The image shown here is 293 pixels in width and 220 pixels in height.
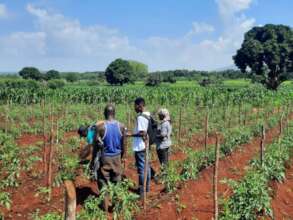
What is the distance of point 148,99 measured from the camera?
33.9 metres

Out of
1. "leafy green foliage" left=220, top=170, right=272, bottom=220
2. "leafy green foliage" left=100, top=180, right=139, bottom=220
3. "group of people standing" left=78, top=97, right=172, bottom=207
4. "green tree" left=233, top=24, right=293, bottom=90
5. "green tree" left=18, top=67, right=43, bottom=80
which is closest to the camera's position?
"leafy green foliage" left=100, top=180, right=139, bottom=220

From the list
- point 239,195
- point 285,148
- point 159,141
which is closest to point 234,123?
point 285,148

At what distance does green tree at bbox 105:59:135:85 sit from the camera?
228 feet

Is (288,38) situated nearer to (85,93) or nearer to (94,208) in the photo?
(85,93)

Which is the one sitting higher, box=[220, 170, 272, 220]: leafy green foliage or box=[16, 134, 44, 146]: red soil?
box=[220, 170, 272, 220]: leafy green foliage

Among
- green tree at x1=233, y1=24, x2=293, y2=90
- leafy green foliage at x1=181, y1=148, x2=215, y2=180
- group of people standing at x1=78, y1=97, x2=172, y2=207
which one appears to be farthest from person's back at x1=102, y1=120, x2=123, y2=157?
green tree at x1=233, y1=24, x2=293, y2=90

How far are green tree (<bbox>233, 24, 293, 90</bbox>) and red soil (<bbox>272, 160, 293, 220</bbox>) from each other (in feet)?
146

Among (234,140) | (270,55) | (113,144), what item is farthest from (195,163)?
(270,55)

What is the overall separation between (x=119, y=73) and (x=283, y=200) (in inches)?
2424

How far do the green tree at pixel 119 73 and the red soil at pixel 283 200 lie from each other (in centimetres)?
5993

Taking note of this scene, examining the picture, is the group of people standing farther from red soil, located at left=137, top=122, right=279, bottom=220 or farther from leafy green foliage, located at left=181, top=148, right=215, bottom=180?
leafy green foliage, located at left=181, top=148, right=215, bottom=180

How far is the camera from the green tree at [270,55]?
174ft

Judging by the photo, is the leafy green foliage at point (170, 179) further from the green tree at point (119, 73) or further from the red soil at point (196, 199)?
the green tree at point (119, 73)

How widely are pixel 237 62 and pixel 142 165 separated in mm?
49965
